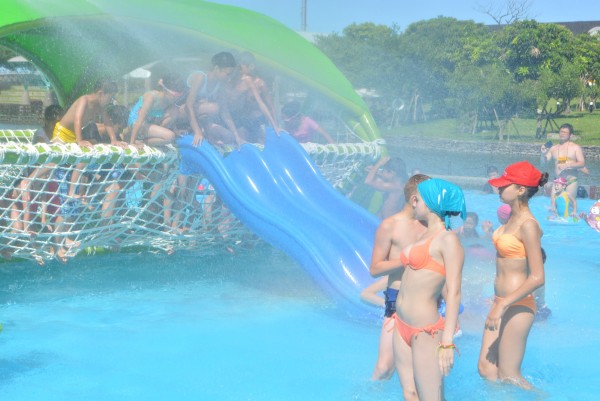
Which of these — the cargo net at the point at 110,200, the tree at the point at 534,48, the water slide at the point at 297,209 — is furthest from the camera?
the tree at the point at 534,48

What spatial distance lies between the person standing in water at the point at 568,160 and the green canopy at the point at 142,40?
3.56 m

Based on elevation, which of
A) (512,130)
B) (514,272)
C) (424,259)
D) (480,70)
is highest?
(424,259)

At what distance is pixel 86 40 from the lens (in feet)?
28.8

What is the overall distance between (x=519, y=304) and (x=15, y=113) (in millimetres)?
30045

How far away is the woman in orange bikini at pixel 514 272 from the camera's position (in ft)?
13.2

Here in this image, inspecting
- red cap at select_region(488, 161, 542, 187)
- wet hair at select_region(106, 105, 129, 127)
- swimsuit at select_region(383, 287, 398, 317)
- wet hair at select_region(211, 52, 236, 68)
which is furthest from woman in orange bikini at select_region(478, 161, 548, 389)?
wet hair at select_region(106, 105, 129, 127)

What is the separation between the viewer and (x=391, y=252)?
4.20 metres

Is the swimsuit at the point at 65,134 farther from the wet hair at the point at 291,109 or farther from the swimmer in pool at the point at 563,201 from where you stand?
the swimmer in pool at the point at 563,201

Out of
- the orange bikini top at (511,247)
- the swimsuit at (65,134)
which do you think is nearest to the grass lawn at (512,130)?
the swimsuit at (65,134)

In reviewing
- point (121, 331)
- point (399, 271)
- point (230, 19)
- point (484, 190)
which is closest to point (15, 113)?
point (484, 190)

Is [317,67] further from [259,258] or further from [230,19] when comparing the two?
[259,258]

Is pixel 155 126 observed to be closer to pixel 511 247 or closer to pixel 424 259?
pixel 511 247

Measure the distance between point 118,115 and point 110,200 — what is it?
1.74 m

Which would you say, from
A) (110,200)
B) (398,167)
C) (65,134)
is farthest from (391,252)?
(65,134)
